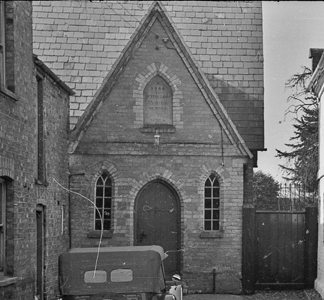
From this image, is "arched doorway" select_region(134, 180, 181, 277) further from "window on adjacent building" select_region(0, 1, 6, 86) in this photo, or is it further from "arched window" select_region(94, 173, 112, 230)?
"window on adjacent building" select_region(0, 1, 6, 86)

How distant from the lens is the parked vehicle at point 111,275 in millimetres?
10406

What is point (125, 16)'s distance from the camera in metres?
23.9

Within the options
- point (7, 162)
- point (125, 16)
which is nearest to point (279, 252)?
point (125, 16)

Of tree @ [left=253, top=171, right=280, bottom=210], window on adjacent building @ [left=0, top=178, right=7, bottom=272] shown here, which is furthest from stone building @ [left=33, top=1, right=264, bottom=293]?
tree @ [left=253, top=171, right=280, bottom=210]

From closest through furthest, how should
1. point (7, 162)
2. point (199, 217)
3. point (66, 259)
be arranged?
point (66, 259) < point (7, 162) < point (199, 217)

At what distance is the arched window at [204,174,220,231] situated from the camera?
20266mm

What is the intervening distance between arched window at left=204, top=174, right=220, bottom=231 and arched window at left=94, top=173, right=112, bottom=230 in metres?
2.69

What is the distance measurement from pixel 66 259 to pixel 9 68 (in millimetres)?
3715

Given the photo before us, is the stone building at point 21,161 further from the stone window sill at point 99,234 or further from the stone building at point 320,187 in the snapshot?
the stone building at point 320,187

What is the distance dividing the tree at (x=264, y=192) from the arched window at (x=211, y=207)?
59.4 feet

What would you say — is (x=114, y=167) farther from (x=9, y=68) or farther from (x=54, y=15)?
(x=9, y=68)

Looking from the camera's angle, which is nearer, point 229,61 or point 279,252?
point 279,252

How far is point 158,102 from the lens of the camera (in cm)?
2034

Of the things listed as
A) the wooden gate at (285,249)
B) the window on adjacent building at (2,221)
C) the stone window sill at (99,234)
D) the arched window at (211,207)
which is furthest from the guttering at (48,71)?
the wooden gate at (285,249)
